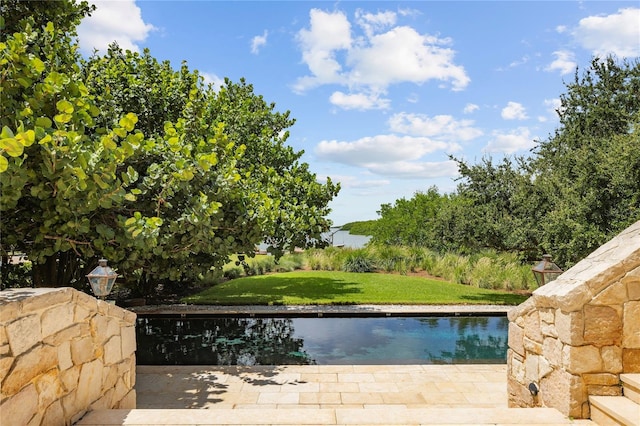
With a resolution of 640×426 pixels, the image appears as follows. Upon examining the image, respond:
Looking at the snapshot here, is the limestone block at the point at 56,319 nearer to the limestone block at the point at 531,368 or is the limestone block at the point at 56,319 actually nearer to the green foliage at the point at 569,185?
the limestone block at the point at 531,368

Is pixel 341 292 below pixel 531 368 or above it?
below

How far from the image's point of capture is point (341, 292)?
16594 mm

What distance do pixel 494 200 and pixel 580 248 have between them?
4.40 meters

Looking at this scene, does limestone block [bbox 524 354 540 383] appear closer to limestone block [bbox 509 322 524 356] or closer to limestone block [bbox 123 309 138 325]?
limestone block [bbox 509 322 524 356]

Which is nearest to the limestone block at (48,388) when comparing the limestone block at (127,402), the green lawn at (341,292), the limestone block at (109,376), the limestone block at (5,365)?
the limestone block at (5,365)

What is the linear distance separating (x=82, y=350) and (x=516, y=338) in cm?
489

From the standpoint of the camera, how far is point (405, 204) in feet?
117

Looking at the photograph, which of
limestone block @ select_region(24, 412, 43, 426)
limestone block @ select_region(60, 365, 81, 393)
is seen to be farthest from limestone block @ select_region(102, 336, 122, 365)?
limestone block @ select_region(24, 412, 43, 426)

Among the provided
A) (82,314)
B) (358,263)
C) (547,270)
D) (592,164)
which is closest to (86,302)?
(82,314)

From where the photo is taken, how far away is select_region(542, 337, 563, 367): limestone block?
4172mm

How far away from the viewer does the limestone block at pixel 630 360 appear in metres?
4.02

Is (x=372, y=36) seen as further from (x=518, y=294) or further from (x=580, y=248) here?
(x=518, y=294)

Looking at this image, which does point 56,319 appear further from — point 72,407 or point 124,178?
point 124,178

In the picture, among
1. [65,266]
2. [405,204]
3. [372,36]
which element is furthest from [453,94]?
[405,204]
